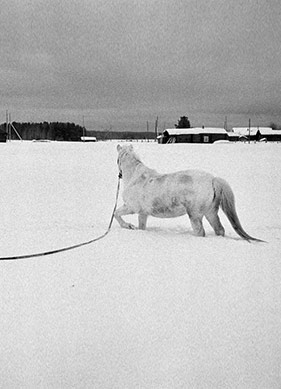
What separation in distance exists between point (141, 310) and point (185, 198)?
183 centimetres

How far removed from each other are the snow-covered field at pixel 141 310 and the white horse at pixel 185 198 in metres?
0.21

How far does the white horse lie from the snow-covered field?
0.67 ft

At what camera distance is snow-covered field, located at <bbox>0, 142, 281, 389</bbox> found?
1.46m

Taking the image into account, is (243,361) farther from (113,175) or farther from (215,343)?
(113,175)

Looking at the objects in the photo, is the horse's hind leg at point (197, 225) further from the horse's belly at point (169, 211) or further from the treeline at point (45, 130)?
the treeline at point (45, 130)

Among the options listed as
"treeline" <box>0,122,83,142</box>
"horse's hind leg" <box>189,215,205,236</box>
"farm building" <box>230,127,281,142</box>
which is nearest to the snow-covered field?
"horse's hind leg" <box>189,215,205,236</box>

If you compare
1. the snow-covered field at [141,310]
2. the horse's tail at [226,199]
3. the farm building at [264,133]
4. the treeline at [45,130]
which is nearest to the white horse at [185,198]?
the horse's tail at [226,199]

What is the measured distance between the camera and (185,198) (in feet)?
11.9

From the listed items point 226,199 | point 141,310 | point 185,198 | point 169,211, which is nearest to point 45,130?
point 169,211

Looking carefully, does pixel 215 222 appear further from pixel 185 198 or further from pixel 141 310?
pixel 141 310

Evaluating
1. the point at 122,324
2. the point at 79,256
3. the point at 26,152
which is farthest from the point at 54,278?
the point at 26,152

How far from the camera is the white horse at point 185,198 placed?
3.58 meters

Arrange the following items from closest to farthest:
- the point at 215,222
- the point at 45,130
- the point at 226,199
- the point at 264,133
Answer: the point at 226,199 < the point at 215,222 < the point at 264,133 < the point at 45,130

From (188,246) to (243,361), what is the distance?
1.69 m
